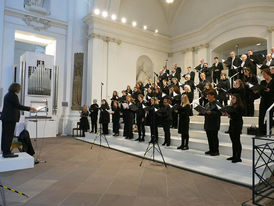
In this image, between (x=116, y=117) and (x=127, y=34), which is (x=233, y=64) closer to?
(x=116, y=117)

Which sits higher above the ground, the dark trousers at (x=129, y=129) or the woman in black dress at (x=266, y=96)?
the woman in black dress at (x=266, y=96)

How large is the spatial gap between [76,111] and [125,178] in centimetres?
776

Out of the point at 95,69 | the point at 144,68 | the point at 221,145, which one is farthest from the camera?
the point at 144,68

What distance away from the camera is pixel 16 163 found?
14.3 ft

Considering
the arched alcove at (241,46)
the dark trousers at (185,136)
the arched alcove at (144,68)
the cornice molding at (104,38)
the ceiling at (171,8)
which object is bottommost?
the dark trousers at (185,136)

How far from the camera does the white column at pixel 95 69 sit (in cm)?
Result: 1118

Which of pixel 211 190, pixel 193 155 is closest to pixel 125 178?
pixel 211 190

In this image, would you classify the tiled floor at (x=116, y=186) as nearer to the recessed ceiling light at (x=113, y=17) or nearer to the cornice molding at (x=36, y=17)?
the cornice molding at (x=36, y=17)

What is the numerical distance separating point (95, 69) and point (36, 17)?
11.9ft

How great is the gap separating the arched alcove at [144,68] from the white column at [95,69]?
8.11 ft

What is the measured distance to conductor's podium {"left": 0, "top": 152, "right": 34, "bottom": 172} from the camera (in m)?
4.21

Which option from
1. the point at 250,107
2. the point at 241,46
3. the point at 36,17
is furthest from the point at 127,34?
the point at 250,107

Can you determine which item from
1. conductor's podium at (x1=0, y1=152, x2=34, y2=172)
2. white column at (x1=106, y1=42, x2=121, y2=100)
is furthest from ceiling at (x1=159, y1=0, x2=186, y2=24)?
conductor's podium at (x1=0, y1=152, x2=34, y2=172)

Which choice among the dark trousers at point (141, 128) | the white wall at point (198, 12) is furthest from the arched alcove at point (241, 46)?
the dark trousers at point (141, 128)
